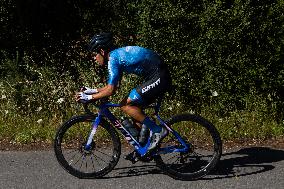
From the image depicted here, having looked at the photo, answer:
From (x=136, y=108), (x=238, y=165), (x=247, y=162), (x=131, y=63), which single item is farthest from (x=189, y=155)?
(x=131, y=63)

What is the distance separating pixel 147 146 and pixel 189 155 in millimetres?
633

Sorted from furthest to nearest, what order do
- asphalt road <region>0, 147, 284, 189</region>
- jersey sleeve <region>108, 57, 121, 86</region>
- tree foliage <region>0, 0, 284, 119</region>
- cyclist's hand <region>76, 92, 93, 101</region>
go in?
tree foliage <region>0, 0, 284, 119</region> < asphalt road <region>0, 147, 284, 189</region> < cyclist's hand <region>76, 92, 93, 101</region> < jersey sleeve <region>108, 57, 121, 86</region>

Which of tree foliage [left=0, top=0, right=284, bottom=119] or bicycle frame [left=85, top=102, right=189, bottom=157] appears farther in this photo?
tree foliage [left=0, top=0, right=284, bottom=119]

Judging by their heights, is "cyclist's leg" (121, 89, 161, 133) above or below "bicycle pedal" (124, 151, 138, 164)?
above

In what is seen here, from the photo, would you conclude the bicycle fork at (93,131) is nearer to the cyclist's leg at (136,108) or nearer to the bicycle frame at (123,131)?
the bicycle frame at (123,131)

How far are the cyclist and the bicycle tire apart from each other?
0.36 m

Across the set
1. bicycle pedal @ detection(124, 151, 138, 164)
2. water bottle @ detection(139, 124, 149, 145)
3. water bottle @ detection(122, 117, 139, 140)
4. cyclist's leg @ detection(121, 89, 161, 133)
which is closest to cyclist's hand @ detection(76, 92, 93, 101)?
cyclist's leg @ detection(121, 89, 161, 133)

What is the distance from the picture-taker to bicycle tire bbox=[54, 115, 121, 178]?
6.53 metres

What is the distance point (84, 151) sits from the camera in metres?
6.70

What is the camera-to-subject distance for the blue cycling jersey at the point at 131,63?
6.16m

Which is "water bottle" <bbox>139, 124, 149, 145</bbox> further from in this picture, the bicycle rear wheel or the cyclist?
the bicycle rear wheel

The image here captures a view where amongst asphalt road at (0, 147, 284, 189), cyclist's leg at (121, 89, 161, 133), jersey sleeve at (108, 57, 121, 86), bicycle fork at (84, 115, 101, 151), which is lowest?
asphalt road at (0, 147, 284, 189)

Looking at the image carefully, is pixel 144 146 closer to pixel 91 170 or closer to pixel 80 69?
pixel 91 170

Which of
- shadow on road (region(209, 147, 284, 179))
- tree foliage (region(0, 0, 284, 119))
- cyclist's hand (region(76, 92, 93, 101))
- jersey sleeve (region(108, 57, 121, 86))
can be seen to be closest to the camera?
jersey sleeve (region(108, 57, 121, 86))
